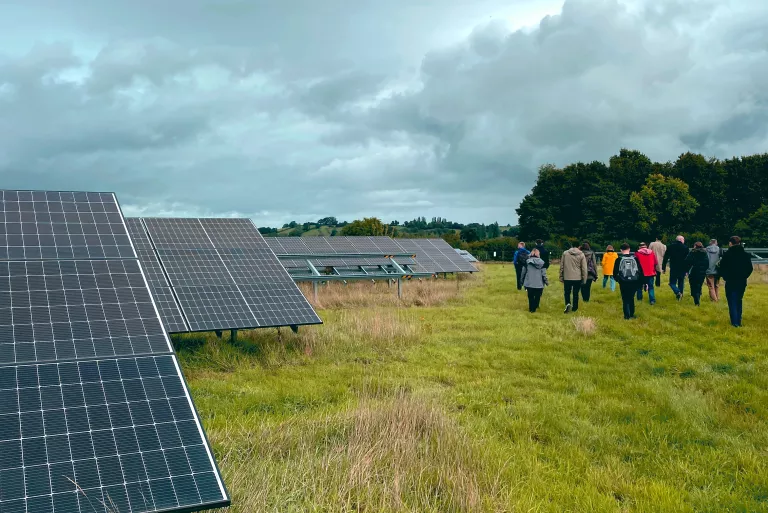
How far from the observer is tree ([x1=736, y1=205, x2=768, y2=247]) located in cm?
5178

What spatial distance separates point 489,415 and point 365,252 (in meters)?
21.4

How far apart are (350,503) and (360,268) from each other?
20730 mm

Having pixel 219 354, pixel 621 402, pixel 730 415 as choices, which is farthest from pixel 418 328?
pixel 730 415

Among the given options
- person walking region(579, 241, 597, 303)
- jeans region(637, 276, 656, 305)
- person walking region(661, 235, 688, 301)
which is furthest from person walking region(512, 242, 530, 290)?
person walking region(661, 235, 688, 301)

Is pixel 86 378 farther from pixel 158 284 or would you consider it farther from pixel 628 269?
pixel 628 269

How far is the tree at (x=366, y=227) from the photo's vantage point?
86838 mm

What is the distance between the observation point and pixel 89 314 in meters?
5.74

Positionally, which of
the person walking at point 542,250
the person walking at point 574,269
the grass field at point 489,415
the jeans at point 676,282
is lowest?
the grass field at point 489,415

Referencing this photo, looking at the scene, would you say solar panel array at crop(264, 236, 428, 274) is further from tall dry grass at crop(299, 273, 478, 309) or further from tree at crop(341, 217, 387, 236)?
tree at crop(341, 217, 387, 236)

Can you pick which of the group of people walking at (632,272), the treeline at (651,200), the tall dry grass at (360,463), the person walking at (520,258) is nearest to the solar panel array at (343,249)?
the person walking at (520,258)

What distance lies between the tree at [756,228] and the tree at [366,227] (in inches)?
1804

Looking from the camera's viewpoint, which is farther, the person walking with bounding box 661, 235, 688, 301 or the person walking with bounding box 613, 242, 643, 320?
the person walking with bounding box 661, 235, 688, 301

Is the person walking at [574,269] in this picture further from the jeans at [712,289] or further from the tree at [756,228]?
the tree at [756,228]

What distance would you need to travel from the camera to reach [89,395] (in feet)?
15.3
